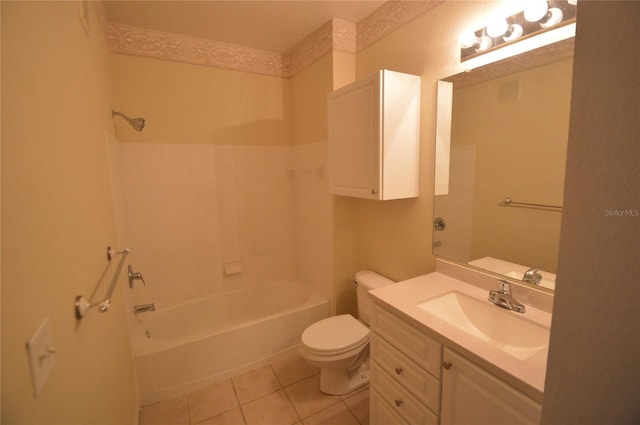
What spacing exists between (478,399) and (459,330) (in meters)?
0.22

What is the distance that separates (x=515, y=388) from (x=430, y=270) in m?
0.90

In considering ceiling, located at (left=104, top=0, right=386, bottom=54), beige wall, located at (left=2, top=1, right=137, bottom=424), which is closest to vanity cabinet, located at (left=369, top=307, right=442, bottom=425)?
→ beige wall, located at (left=2, top=1, right=137, bottom=424)

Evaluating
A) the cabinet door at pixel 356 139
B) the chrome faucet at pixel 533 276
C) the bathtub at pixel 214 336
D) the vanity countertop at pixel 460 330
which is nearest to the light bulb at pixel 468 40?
the cabinet door at pixel 356 139

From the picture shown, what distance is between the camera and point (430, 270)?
1.74m

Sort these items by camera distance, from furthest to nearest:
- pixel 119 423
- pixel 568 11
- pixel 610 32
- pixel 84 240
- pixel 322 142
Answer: pixel 322 142 < pixel 119 423 < pixel 568 11 < pixel 84 240 < pixel 610 32

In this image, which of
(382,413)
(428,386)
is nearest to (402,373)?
(428,386)

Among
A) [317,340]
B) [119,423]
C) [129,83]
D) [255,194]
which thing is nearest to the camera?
[119,423]

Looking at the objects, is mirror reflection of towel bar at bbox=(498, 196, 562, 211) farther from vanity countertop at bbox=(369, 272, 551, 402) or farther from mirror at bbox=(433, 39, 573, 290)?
vanity countertop at bbox=(369, 272, 551, 402)

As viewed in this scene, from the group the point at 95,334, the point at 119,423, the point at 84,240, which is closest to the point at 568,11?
the point at 84,240

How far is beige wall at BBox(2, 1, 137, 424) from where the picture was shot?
1.74ft

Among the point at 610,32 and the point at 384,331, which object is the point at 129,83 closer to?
the point at 384,331

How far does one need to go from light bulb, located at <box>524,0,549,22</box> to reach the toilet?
157 cm

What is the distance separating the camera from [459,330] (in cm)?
109

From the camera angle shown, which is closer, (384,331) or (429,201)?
(384,331)
